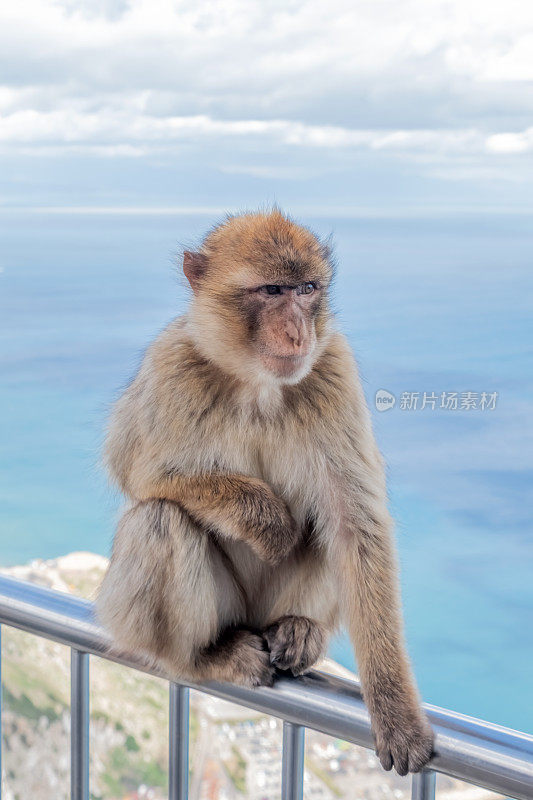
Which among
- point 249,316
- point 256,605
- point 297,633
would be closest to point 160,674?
point 297,633

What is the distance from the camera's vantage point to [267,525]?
58.4 inches

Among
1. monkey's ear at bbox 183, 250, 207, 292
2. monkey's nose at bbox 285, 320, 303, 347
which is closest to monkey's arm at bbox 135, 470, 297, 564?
monkey's nose at bbox 285, 320, 303, 347

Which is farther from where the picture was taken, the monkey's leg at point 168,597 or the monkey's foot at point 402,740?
the monkey's leg at point 168,597

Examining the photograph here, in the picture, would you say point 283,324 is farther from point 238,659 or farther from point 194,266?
point 238,659

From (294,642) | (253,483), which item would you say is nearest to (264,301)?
(253,483)

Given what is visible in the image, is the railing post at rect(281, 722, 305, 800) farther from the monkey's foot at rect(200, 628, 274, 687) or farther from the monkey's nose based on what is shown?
the monkey's nose

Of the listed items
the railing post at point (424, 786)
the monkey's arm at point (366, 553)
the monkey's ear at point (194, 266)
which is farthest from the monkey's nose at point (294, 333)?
the railing post at point (424, 786)

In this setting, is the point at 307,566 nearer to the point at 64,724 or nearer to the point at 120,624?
the point at 120,624

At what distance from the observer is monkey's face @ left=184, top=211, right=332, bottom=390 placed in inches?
59.4

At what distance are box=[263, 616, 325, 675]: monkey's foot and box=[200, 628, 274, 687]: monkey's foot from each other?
2 cm

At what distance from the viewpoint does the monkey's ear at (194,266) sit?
5.54ft

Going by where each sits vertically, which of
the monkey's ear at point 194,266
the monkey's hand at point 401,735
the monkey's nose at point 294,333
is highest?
the monkey's ear at point 194,266

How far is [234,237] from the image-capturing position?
1.64 m

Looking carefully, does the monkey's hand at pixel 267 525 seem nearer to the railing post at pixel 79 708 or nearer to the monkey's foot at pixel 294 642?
the monkey's foot at pixel 294 642
